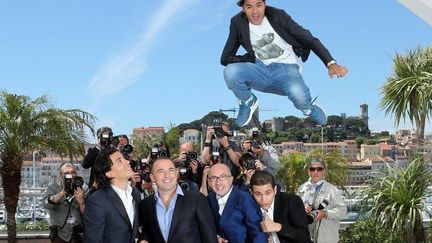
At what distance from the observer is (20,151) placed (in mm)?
9250

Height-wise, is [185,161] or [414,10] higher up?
[414,10]

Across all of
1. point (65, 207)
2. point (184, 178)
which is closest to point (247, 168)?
point (184, 178)

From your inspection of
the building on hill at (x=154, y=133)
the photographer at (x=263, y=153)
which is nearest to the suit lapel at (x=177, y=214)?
the photographer at (x=263, y=153)

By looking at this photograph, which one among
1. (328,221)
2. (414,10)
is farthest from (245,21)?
(328,221)

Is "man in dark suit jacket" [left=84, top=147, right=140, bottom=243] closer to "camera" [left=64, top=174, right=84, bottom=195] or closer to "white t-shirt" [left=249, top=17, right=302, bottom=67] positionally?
"camera" [left=64, top=174, right=84, bottom=195]

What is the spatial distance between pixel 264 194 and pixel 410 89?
19.6 feet

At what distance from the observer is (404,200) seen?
8180mm

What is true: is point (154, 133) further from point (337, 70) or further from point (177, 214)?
point (177, 214)

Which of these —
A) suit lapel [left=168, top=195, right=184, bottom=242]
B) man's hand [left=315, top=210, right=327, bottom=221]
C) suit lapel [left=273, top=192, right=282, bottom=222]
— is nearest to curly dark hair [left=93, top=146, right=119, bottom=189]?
suit lapel [left=168, top=195, right=184, bottom=242]

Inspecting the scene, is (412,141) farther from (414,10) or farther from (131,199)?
(131,199)

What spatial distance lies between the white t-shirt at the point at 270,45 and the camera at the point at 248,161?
111 cm

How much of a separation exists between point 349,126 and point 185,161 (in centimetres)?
500

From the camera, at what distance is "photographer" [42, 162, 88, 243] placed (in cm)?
547

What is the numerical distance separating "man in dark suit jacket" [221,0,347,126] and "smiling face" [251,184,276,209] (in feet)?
7.26
